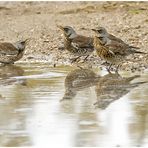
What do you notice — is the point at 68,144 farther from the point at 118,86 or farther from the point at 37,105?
the point at 118,86

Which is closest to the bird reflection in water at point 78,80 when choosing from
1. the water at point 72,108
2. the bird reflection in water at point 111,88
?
the water at point 72,108

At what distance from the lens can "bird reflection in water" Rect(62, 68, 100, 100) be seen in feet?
36.2

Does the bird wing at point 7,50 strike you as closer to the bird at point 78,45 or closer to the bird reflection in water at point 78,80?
the bird at point 78,45

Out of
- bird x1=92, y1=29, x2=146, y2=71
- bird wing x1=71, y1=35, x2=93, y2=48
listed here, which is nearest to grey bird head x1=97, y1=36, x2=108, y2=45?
bird x1=92, y1=29, x2=146, y2=71

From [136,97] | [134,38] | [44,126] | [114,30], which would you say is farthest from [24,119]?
[114,30]

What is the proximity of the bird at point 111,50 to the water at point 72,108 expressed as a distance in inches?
13.0

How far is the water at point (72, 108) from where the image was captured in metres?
8.20

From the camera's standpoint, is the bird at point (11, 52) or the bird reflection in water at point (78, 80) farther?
the bird at point (11, 52)

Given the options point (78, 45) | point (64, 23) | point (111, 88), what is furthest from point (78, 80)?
point (64, 23)

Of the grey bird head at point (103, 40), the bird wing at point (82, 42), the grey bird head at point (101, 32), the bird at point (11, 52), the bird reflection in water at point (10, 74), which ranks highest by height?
the grey bird head at point (101, 32)

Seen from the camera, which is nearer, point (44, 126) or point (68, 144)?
point (68, 144)

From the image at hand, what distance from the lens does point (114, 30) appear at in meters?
17.6

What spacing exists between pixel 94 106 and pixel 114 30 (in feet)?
26.2

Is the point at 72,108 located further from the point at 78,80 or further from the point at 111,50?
the point at 111,50
